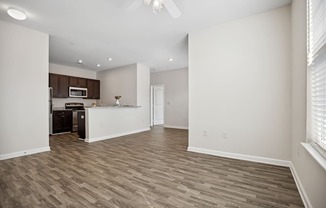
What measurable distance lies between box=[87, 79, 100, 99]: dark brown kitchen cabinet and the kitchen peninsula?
94.0 inches

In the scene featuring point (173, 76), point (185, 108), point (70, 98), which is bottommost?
point (185, 108)

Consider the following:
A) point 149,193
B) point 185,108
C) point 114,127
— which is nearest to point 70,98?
point 114,127

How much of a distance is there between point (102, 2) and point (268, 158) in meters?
3.88

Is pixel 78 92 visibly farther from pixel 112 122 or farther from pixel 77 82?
pixel 112 122

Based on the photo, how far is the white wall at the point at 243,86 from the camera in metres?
2.65

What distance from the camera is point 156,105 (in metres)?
8.17

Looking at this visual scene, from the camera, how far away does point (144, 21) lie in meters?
3.03

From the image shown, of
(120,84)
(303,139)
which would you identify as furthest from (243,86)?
(120,84)

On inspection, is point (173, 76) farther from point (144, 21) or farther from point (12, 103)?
point (12, 103)

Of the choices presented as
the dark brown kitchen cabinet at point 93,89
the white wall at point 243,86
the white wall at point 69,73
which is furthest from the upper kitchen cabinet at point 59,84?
the white wall at point 243,86

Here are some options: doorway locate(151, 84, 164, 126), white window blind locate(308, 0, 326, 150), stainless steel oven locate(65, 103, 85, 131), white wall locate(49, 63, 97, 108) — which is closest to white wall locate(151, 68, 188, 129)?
doorway locate(151, 84, 164, 126)

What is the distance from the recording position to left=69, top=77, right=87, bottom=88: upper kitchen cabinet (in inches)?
244

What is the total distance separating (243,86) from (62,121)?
608 centimetres

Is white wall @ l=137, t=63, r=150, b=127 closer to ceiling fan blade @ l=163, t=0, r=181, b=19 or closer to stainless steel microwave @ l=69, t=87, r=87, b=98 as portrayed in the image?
stainless steel microwave @ l=69, t=87, r=87, b=98
